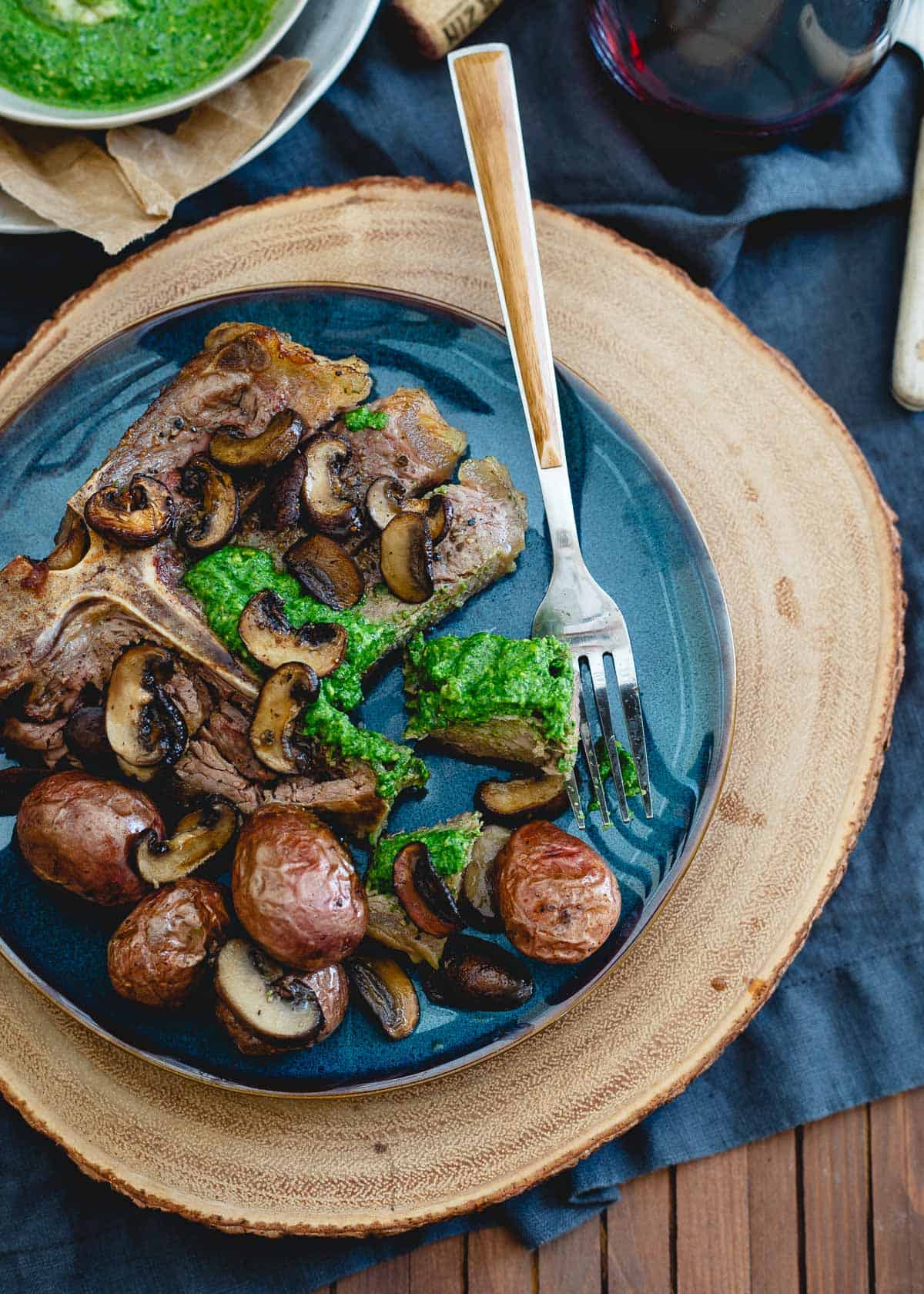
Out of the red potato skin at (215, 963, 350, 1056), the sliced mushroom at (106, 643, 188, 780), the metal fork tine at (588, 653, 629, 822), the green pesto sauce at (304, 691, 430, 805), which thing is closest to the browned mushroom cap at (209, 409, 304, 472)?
the sliced mushroom at (106, 643, 188, 780)

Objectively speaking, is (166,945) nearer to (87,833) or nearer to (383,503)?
(87,833)

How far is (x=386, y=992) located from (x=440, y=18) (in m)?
2.89

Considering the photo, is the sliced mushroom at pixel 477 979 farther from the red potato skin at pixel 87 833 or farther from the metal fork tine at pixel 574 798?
the red potato skin at pixel 87 833

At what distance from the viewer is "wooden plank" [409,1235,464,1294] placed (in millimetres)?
3270

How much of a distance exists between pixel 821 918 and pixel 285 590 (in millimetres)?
1973

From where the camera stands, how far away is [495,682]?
2.74m

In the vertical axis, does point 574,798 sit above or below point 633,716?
below

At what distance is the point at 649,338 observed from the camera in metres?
3.19

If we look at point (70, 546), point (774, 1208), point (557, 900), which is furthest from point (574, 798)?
point (774, 1208)

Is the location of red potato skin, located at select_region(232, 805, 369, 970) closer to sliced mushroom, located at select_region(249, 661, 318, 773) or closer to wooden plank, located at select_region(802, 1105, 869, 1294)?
sliced mushroom, located at select_region(249, 661, 318, 773)

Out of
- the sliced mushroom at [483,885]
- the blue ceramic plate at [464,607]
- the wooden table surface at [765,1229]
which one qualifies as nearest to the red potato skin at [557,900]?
the sliced mushroom at [483,885]

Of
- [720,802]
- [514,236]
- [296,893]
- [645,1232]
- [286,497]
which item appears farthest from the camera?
[645,1232]

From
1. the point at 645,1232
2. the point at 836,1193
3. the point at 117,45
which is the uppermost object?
the point at 117,45

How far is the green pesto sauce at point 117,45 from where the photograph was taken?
10.00 feet
